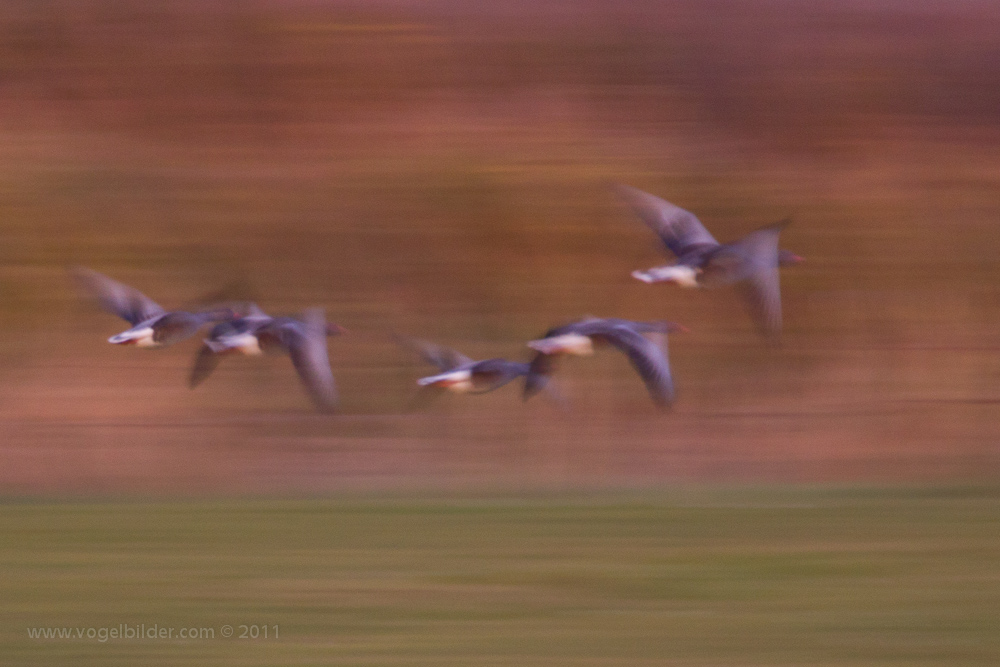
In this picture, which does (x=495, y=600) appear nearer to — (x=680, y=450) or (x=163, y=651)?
(x=163, y=651)

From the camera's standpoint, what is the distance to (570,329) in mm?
5648

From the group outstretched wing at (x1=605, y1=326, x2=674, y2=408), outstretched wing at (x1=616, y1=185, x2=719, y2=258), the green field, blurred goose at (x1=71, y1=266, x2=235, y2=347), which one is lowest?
the green field

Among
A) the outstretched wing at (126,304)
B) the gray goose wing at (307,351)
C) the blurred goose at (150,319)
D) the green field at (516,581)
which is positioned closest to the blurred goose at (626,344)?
the green field at (516,581)

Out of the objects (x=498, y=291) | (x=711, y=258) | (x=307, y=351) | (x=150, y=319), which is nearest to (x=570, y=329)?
(x=711, y=258)

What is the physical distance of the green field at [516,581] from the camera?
179 inches

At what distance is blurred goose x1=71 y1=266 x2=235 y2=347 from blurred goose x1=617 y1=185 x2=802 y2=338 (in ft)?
5.60

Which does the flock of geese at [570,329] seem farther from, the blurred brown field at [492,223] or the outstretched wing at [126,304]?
the blurred brown field at [492,223]

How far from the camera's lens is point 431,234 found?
10195mm

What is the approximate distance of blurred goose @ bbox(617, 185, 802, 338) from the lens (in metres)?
5.85

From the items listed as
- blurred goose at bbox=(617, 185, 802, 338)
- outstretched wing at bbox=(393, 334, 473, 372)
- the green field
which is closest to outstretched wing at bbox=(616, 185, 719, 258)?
blurred goose at bbox=(617, 185, 802, 338)

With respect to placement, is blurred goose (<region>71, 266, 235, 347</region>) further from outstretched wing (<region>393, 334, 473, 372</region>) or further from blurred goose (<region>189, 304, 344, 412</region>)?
outstretched wing (<region>393, 334, 473, 372</region>)

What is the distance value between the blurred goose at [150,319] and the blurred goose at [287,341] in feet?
0.24

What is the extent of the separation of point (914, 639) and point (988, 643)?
211mm

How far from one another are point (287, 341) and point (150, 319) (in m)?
0.60
